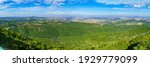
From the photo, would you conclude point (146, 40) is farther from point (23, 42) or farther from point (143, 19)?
point (23, 42)

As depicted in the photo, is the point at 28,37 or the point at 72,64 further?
the point at 28,37

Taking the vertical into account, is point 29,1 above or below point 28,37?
above

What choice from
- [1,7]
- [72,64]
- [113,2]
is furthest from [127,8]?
[1,7]

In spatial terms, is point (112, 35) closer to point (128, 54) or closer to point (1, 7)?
point (128, 54)

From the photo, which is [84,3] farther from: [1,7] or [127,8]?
[1,7]

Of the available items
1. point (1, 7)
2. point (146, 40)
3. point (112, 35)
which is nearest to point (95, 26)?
point (112, 35)

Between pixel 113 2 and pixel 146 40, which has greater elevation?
pixel 113 2
